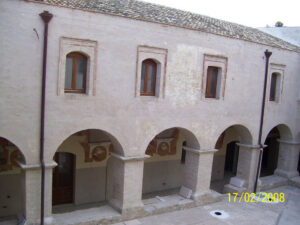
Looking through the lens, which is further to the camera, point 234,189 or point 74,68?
point 234,189

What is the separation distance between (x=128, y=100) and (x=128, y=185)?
2.90 metres

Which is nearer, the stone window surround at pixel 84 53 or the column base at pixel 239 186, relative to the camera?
the stone window surround at pixel 84 53

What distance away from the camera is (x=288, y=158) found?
17.2m

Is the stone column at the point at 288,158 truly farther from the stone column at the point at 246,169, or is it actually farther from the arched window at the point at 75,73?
the arched window at the point at 75,73

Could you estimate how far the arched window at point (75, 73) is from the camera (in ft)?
32.8

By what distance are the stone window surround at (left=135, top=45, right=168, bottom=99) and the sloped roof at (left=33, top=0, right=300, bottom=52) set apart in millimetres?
962

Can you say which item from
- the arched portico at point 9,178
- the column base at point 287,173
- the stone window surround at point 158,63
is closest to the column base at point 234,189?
the column base at point 287,173

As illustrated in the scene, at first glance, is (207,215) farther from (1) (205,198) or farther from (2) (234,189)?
(2) (234,189)

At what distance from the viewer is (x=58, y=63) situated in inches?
376

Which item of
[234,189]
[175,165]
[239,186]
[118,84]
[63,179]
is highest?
[118,84]

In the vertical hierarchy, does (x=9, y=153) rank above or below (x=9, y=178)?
above

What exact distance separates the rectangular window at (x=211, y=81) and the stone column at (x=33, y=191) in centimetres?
668
